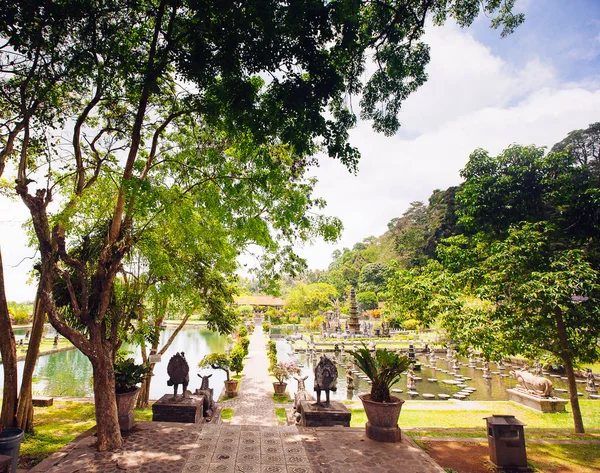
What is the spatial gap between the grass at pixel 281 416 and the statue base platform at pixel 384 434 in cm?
383

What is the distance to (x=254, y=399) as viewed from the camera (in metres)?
11.3

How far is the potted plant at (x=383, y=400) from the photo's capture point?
18.3 feet

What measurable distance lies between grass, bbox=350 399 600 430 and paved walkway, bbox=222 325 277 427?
2.57 metres

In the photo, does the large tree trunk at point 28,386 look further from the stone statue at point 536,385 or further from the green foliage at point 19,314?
the green foliage at point 19,314

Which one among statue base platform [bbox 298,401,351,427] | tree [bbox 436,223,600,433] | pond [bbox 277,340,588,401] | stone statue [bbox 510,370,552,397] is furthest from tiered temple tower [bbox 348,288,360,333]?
statue base platform [bbox 298,401,351,427]

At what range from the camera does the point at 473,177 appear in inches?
348

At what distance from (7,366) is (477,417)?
11.1m

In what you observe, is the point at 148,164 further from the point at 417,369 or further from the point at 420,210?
the point at 420,210

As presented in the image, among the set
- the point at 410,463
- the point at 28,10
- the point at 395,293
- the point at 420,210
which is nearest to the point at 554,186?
the point at 395,293

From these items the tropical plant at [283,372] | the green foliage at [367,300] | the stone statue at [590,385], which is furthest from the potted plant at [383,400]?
the green foliage at [367,300]

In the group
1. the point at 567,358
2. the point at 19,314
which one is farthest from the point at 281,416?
the point at 19,314

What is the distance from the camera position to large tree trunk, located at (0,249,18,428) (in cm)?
651

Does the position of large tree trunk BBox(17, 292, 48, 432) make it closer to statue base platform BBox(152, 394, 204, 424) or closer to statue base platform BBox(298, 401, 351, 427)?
Result: statue base platform BBox(152, 394, 204, 424)

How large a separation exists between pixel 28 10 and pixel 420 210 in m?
50.8
